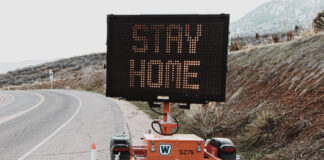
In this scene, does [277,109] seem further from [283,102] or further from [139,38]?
[139,38]

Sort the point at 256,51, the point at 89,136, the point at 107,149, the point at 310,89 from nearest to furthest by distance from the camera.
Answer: the point at 310,89
the point at 107,149
the point at 89,136
the point at 256,51

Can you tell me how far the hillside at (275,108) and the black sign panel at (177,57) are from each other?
2392 mm

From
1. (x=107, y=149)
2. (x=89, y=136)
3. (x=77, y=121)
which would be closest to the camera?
(x=107, y=149)

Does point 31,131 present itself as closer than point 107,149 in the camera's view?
No

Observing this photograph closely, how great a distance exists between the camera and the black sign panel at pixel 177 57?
4.01 metres

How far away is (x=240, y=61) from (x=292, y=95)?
745 centimetres

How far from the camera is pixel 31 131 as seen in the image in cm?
1059

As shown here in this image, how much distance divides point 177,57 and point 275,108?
441 cm

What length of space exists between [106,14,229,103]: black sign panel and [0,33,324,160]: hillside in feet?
7.85

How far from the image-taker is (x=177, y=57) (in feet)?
13.3

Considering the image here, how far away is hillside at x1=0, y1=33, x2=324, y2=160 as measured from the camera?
5.71 meters

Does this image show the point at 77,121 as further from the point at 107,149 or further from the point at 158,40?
the point at 158,40

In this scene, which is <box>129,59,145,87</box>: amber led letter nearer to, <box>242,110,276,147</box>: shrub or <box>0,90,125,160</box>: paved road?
<box>0,90,125,160</box>: paved road

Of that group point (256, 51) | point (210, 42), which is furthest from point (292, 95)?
point (256, 51)
